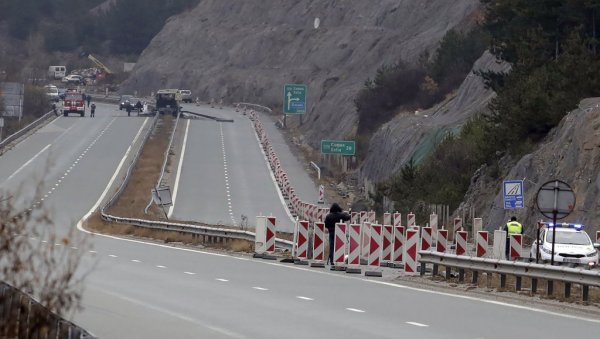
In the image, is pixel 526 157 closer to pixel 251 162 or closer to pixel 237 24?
pixel 251 162

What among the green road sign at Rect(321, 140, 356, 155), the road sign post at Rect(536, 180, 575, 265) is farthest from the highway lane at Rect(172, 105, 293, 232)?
the road sign post at Rect(536, 180, 575, 265)

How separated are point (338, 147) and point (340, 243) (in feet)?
150

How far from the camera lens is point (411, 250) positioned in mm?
27594

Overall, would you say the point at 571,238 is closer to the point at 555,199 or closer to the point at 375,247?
the point at 375,247

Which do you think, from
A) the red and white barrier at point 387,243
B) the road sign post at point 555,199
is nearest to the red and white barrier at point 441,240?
the red and white barrier at point 387,243

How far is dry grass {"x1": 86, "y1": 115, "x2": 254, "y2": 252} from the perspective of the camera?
4012 centimetres

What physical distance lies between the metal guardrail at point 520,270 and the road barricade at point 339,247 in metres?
2.25

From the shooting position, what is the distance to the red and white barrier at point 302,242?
3086cm

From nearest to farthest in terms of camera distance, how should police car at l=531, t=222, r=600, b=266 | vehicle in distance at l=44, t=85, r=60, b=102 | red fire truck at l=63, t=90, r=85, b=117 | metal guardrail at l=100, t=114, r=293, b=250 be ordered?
police car at l=531, t=222, r=600, b=266 → metal guardrail at l=100, t=114, r=293, b=250 → red fire truck at l=63, t=90, r=85, b=117 → vehicle in distance at l=44, t=85, r=60, b=102

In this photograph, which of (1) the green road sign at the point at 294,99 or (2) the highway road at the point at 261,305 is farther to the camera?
(1) the green road sign at the point at 294,99

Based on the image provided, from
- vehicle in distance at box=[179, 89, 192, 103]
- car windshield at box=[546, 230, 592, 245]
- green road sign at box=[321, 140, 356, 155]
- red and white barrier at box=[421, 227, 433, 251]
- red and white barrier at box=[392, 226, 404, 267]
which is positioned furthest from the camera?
vehicle in distance at box=[179, 89, 192, 103]

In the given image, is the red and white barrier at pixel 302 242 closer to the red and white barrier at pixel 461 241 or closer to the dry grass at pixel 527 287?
the red and white barrier at pixel 461 241

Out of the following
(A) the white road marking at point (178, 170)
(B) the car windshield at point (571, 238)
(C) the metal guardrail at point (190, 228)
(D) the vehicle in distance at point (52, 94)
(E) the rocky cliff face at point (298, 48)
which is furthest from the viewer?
(D) the vehicle in distance at point (52, 94)

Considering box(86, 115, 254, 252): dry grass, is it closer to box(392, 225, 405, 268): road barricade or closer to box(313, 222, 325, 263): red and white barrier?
box(313, 222, 325, 263): red and white barrier
